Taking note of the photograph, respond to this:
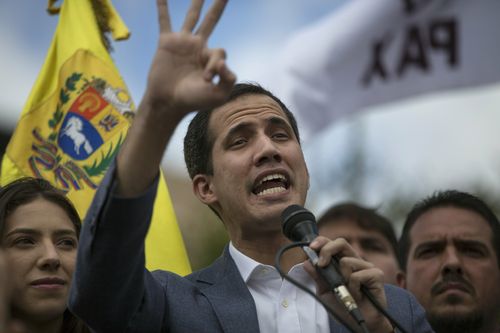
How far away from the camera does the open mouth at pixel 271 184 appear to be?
4.43 meters

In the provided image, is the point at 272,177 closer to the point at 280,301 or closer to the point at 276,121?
the point at 276,121

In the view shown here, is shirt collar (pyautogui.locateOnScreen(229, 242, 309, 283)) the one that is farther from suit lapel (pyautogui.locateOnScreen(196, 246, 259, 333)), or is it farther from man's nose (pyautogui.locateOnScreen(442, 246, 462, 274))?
man's nose (pyautogui.locateOnScreen(442, 246, 462, 274))

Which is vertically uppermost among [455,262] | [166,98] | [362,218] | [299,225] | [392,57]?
[392,57]

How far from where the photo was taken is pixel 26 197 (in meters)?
4.73

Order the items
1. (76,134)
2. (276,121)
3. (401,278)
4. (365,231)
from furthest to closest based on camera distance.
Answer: (365,231)
(401,278)
(76,134)
(276,121)

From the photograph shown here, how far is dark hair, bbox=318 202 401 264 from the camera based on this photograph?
7.18m

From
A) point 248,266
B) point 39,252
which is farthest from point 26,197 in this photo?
point 248,266

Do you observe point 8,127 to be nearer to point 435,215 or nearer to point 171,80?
Answer: point 435,215

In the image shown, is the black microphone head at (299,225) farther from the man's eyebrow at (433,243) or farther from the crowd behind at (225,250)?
the man's eyebrow at (433,243)

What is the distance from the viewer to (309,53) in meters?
9.20

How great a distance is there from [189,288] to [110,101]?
2.25m

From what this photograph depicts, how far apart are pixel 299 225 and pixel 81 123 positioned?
2.64 metres

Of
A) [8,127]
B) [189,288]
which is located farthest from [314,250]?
[8,127]

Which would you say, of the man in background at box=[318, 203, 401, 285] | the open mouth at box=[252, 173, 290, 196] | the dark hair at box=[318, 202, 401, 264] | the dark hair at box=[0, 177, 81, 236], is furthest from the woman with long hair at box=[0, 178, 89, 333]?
the dark hair at box=[318, 202, 401, 264]
